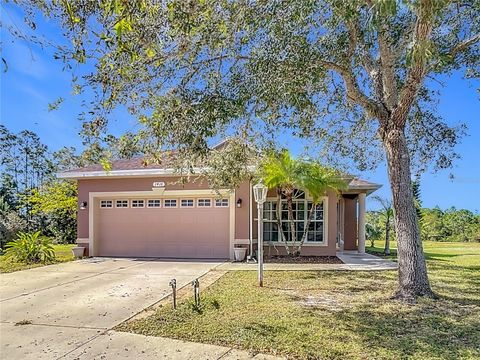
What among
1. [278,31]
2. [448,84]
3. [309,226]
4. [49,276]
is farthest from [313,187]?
[49,276]

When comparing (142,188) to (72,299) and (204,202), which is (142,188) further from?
(72,299)

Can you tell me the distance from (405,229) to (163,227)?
10.3 meters

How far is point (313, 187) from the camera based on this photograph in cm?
1380

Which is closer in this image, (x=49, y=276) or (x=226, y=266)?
(x=49, y=276)

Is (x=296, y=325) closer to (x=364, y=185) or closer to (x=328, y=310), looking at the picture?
(x=328, y=310)

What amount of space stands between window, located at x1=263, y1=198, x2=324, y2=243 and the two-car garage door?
5.73 ft

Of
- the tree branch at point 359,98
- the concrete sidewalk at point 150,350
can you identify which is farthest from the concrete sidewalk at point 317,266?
the concrete sidewalk at point 150,350

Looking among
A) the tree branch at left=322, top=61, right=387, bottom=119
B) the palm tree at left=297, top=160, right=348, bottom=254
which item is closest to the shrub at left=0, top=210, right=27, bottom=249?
the palm tree at left=297, top=160, right=348, bottom=254

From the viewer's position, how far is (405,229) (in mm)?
8031

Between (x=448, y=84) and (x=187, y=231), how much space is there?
10.4 meters

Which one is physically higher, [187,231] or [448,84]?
[448,84]

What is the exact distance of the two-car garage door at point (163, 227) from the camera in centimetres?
1552

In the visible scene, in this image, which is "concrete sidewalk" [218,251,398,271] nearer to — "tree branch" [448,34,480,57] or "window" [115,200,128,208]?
"window" [115,200,128,208]

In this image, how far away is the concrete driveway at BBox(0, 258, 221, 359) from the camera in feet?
18.6
